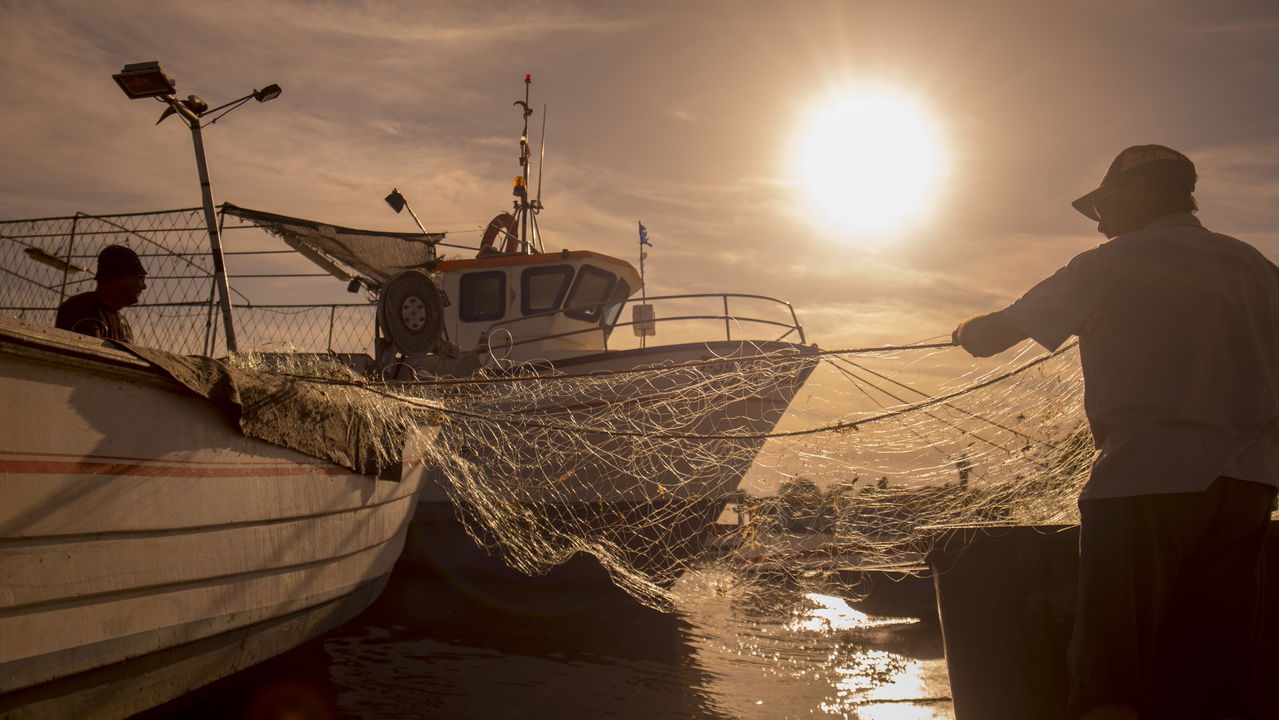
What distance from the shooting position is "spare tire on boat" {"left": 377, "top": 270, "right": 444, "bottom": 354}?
6.81 meters

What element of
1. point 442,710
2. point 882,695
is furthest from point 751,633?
point 442,710

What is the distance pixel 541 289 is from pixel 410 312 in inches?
173

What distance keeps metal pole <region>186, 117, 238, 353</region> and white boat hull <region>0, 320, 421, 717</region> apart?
1481 millimetres

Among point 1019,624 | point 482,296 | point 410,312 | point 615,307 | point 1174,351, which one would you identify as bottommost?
point 1019,624

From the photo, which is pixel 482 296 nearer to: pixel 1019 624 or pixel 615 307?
pixel 615 307

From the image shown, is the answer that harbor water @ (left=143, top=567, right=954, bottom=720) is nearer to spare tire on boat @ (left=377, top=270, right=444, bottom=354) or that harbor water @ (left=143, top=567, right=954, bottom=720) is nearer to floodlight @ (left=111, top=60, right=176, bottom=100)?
spare tire on boat @ (left=377, top=270, right=444, bottom=354)

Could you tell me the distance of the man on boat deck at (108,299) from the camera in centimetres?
399

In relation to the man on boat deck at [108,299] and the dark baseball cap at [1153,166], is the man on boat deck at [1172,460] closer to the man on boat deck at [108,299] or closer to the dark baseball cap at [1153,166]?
the dark baseball cap at [1153,166]

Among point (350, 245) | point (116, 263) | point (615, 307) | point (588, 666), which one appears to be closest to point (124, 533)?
point (116, 263)

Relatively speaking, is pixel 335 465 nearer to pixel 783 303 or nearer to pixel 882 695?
pixel 882 695

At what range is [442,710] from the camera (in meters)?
5.20

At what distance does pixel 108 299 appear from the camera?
4.13 metres

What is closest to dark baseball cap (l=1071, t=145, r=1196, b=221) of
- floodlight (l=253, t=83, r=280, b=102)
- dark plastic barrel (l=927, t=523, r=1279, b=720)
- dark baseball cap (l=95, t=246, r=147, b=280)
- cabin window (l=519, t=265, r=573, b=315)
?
dark plastic barrel (l=927, t=523, r=1279, b=720)

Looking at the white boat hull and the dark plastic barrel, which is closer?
the dark plastic barrel
